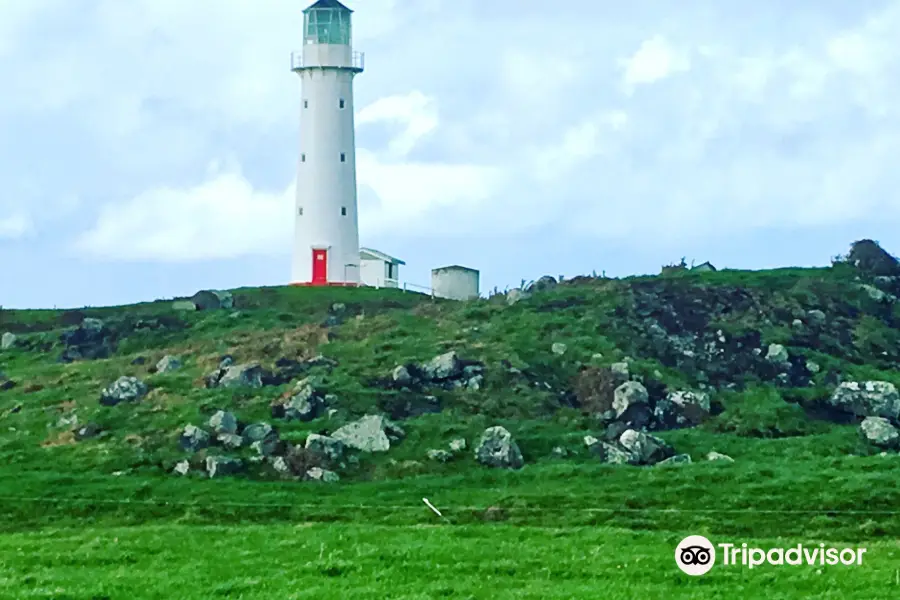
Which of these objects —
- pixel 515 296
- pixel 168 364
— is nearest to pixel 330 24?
pixel 515 296

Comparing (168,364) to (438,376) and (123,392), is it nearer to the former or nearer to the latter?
(123,392)

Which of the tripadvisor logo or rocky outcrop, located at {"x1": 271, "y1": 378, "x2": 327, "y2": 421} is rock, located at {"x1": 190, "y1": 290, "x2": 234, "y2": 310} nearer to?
rocky outcrop, located at {"x1": 271, "y1": 378, "x2": 327, "y2": 421}

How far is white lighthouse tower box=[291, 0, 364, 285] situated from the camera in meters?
86.8

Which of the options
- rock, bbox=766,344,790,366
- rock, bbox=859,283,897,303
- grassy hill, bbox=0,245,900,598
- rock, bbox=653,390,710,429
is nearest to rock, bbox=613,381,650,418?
rock, bbox=653,390,710,429

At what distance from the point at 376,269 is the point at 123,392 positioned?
32851 millimetres

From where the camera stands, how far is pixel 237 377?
5938 cm

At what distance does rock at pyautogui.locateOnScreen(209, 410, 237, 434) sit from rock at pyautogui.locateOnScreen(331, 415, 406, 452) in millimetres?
3074

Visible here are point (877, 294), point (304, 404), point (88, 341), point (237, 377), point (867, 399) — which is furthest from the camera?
point (877, 294)

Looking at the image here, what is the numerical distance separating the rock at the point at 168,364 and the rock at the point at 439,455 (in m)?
16.2

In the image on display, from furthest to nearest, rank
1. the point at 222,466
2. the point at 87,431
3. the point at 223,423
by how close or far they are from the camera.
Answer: the point at 87,431 < the point at 223,423 < the point at 222,466

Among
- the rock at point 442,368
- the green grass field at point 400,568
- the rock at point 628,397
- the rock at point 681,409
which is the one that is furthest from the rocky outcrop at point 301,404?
the green grass field at point 400,568

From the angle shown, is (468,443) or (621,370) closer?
(468,443)

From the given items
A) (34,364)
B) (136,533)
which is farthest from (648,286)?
(136,533)

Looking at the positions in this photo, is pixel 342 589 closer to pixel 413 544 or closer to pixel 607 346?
pixel 413 544
